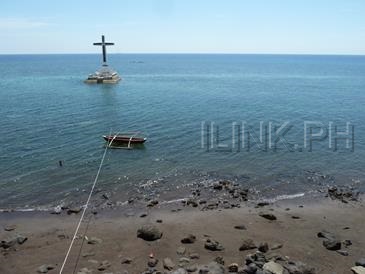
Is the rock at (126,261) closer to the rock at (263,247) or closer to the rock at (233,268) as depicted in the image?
the rock at (233,268)

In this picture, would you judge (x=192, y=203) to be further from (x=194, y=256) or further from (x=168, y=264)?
(x=168, y=264)

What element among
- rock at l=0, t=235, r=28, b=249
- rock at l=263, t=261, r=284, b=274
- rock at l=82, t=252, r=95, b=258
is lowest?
rock at l=82, t=252, r=95, b=258

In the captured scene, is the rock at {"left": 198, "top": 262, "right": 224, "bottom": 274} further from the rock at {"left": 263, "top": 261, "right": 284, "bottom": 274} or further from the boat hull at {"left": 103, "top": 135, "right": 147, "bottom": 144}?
the boat hull at {"left": 103, "top": 135, "right": 147, "bottom": 144}

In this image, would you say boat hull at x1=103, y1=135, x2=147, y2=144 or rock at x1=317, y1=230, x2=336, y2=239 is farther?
boat hull at x1=103, y1=135, x2=147, y2=144

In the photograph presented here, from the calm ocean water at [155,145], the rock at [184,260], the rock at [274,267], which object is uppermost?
the calm ocean water at [155,145]

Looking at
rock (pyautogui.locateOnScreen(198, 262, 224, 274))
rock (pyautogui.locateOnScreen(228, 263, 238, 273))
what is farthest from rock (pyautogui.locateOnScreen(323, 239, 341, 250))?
rock (pyautogui.locateOnScreen(198, 262, 224, 274))

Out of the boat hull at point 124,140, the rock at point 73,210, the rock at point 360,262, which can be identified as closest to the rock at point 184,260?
the rock at point 360,262
